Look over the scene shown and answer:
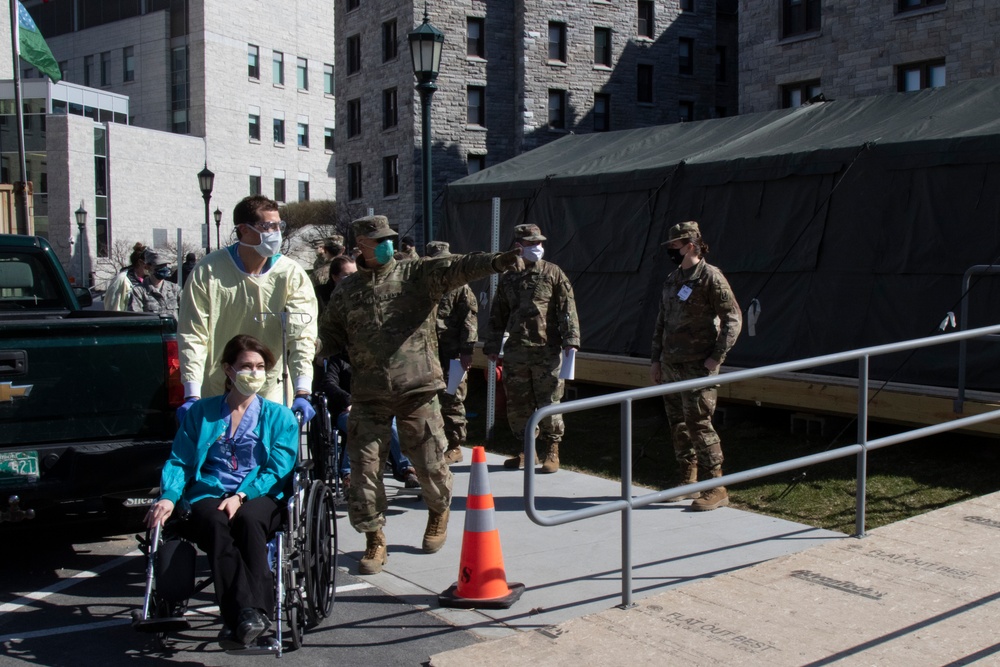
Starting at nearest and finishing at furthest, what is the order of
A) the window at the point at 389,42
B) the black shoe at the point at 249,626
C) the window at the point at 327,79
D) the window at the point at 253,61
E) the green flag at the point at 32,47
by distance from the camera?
the black shoe at the point at 249,626
the green flag at the point at 32,47
the window at the point at 389,42
the window at the point at 253,61
the window at the point at 327,79

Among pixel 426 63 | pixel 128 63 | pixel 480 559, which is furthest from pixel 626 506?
pixel 128 63

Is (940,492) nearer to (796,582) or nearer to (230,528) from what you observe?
(796,582)

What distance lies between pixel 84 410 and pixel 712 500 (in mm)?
4052

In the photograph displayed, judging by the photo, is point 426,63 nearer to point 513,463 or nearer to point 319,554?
point 513,463

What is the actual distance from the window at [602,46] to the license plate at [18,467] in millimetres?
41110

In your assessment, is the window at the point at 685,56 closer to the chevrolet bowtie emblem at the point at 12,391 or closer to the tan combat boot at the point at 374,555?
the tan combat boot at the point at 374,555

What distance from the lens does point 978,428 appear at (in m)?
8.22

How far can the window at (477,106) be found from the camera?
140 feet

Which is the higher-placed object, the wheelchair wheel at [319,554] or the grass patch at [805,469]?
the wheelchair wheel at [319,554]

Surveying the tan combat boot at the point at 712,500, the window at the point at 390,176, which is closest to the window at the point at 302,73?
the window at the point at 390,176

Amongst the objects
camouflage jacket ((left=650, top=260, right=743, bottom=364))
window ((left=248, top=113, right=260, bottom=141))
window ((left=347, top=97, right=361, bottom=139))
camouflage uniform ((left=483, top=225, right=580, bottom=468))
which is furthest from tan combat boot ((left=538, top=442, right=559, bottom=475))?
window ((left=248, top=113, right=260, bottom=141))

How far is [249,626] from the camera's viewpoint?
419cm

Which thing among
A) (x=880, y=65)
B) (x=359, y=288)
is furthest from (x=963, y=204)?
(x=880, y=65)

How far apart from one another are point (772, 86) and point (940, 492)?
20.1 m
